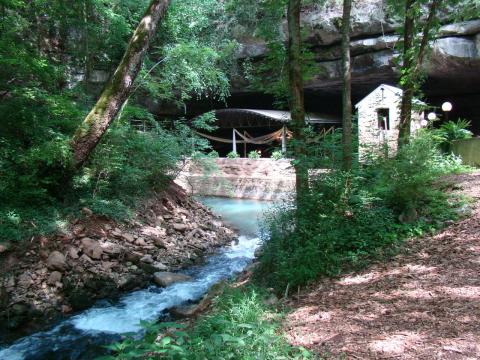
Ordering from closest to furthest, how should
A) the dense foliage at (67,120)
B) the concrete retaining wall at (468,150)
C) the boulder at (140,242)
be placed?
the dense foliage at (67,120) → the boulder at (140,242) → the concrete retaining wall at (468,150)

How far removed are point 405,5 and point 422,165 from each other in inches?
143

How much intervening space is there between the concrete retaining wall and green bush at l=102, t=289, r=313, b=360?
641 cm

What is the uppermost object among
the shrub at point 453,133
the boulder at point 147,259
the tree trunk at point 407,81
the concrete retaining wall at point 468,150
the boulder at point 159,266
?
the tree trunk at point 407,81

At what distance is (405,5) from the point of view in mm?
7180

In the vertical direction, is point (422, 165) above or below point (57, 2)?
below

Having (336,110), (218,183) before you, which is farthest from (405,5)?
(336,110)

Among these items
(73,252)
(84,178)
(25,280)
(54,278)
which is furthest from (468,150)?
(25,280)

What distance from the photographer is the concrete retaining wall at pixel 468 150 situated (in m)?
7.86

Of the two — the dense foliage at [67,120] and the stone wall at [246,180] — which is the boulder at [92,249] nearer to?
the dense foliage at [67,120]

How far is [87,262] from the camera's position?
610cm

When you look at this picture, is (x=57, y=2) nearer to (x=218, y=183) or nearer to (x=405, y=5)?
(x=405, y=5)

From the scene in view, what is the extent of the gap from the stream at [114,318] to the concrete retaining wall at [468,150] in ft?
16.0

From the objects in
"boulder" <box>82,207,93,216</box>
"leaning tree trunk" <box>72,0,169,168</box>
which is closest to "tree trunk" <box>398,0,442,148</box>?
"leaning tree trunk" <box>72,0,169,168</box>

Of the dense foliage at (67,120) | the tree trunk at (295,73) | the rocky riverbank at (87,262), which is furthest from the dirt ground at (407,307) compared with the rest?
the dense foliage at (67,120)
